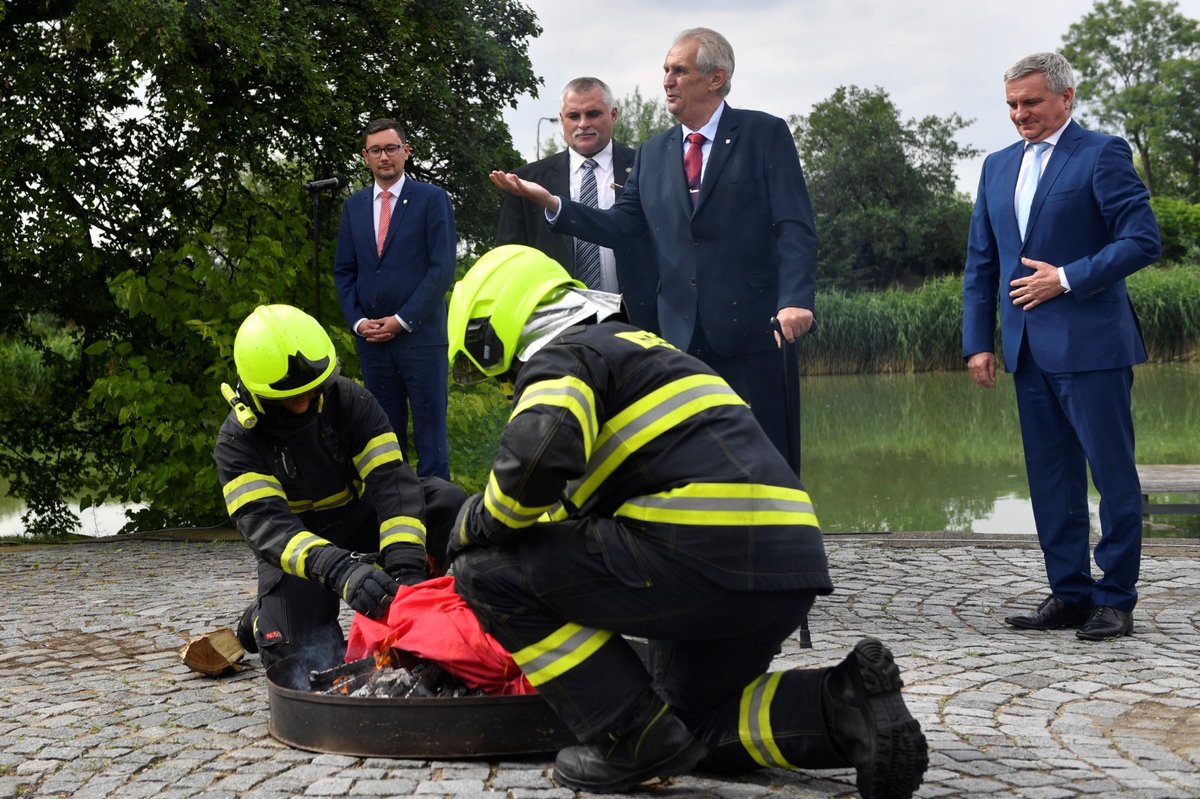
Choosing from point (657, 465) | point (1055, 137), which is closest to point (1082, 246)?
point (1055, 137)

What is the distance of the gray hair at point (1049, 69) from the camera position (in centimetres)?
586

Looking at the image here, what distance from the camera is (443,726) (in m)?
4.16

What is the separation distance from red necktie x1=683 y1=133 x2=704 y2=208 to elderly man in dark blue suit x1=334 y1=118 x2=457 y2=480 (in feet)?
8.18

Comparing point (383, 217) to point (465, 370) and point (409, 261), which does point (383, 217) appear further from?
point (465, 370)

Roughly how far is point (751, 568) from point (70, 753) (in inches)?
94.4

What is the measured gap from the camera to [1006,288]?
242 inches

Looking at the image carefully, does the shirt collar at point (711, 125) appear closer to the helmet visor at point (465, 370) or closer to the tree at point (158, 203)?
the helmet visor at point (465, 370)

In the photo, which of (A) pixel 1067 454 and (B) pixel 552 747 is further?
(A) pixel 1067 454

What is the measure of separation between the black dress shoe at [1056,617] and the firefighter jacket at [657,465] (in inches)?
104

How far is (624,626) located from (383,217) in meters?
5.21

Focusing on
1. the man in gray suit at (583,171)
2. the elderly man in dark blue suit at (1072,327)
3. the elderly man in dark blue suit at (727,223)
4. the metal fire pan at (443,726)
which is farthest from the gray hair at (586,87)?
the metal fire pan at (443,726)

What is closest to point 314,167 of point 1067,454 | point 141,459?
point 141,459

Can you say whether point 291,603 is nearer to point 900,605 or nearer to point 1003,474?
point 900,605

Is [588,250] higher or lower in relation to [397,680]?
higher
